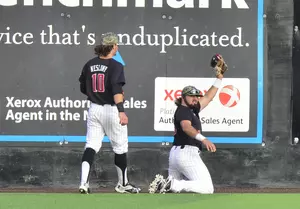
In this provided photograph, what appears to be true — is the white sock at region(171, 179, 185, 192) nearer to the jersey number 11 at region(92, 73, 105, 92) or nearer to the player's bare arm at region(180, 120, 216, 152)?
the player's bare arm at region(180, 120, 216, 152)

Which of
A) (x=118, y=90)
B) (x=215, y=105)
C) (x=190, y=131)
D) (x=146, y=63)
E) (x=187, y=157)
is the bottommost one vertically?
(x=187, y=157)

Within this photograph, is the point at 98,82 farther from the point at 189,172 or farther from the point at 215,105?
the point at 215,105

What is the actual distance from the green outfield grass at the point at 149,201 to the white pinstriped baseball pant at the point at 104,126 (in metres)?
0.68

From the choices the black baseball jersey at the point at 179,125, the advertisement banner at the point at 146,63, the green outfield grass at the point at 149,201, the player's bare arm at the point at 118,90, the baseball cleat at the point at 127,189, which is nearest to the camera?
the green outfield grass at the point at 149,201

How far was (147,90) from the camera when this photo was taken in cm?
846

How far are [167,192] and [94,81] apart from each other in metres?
1.44

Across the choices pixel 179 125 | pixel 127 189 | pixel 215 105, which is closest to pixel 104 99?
pixel 179 125

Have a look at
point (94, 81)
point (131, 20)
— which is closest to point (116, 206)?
point (94, 81)

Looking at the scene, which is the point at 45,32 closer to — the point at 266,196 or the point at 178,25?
the point at 178,25

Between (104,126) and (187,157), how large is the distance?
39.2 inches

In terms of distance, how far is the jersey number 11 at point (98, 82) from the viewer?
251 inches

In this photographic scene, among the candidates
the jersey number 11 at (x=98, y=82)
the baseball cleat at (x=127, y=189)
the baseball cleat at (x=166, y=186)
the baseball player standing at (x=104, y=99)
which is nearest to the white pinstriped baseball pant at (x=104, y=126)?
the baseball player standing at (x=104, y=99)

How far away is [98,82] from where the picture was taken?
21.0 feet

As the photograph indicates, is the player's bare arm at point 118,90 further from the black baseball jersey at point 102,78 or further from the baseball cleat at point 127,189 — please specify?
the baseball cleat at point 127,189
